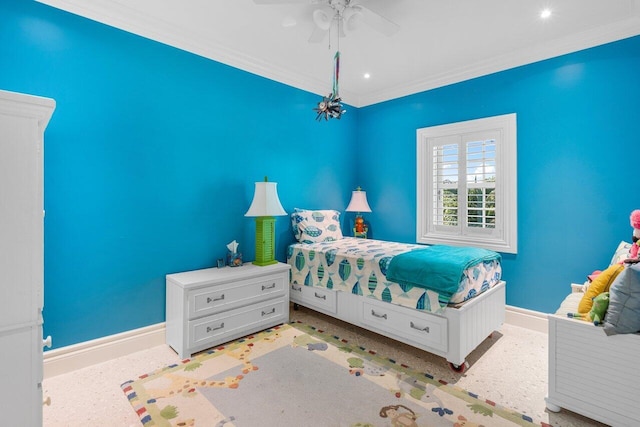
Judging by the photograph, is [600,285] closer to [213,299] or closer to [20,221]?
[213,299]

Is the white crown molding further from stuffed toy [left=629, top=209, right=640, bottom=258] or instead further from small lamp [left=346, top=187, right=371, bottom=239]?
stuffed toy [left=629, top=209, right=640, bottom=258]

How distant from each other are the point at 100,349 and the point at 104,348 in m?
0.03

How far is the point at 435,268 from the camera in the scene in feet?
7.25

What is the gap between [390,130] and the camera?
13.6 ft

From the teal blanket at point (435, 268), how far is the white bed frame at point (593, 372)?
0.58 metres

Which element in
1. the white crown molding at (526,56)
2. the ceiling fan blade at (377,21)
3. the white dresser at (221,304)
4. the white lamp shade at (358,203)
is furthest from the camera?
the white lamp shade at (358,203)

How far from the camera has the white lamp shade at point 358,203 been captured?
413cm

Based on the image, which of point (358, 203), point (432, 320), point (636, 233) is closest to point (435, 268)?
point (432, 320)

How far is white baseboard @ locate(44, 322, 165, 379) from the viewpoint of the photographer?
2121 millimetres

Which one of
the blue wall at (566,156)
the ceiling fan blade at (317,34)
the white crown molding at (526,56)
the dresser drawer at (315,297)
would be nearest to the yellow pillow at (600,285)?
the blue wall at (566,156)

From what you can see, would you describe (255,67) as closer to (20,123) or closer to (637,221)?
(20,123)

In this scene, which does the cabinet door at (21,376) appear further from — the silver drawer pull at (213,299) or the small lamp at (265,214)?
the small lamp at (265,214)

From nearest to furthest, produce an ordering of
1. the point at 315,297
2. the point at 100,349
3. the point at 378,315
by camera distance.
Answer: the point at 100,349, the point at 378,315, the point at 315,297

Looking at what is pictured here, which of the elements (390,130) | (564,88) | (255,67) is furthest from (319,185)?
(564,88)
